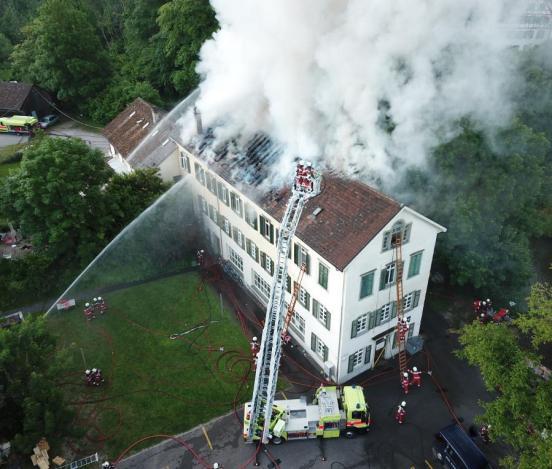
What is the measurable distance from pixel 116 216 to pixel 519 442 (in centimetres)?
2138

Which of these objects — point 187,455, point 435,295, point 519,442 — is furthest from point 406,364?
point 187,455

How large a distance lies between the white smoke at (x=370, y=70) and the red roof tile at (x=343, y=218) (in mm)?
1807

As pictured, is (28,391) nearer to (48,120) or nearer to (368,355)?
(368,355)

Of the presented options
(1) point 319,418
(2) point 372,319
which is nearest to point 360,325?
(2) point 372,319

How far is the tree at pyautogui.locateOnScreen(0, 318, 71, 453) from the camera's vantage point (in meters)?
16.4

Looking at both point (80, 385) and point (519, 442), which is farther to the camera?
point (80, 385)

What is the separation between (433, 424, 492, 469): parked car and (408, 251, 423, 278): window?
6.08m

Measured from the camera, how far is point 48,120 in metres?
48.7

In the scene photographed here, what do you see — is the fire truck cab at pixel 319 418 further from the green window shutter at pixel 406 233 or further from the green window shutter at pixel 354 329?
the green window shutter at pixel 406 233

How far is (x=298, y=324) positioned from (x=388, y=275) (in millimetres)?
5471

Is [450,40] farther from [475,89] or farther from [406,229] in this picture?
[406,229]

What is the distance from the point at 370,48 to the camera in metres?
22.1

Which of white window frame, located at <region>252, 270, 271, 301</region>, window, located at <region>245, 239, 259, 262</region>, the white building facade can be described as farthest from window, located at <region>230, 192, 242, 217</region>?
white window frame, located at <region>252, 270, 271, 301</region>

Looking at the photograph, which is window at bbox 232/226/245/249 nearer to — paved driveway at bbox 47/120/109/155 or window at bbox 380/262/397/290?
window at bbox 380/262/397/290
